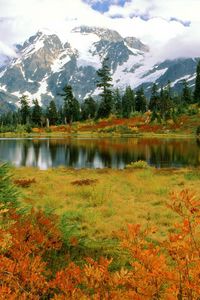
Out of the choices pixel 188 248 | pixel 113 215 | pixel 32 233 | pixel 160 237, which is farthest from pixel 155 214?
pixel 188 248

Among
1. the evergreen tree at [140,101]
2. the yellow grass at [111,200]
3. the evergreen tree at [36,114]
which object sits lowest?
the yellow grass at [111,200]

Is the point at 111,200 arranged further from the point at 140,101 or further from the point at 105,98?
the point at 140,101

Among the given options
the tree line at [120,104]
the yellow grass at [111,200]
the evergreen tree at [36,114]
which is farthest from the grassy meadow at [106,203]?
the evergreen tree at [36,114]

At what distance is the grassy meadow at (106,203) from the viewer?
10.5 metres

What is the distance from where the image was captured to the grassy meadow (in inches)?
412

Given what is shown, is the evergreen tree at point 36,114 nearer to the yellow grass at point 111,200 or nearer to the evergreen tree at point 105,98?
the evergreen tree at point 105,98

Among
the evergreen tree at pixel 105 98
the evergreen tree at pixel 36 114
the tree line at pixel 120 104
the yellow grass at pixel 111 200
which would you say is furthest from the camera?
the evergreen tree at pixel 36 114

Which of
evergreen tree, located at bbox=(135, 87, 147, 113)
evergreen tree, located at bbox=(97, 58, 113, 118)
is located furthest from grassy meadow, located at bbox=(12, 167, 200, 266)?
evergreen tree, located at bbox=(135, 87, 147, 113)

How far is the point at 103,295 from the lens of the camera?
4375 millimetres

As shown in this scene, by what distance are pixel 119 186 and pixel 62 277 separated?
14.7 meters

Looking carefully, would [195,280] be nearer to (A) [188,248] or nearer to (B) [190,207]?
(A) [188,248]

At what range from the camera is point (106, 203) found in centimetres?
1482

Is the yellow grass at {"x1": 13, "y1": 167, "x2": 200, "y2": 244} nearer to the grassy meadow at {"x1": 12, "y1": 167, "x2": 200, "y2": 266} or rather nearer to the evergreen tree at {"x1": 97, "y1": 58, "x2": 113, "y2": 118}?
the grassy meadow at {"x1": 12, "y1": 167, "x2": 200, "y2": 266}

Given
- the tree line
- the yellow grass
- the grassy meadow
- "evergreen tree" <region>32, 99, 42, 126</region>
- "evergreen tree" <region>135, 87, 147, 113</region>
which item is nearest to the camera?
the grassy meadow
